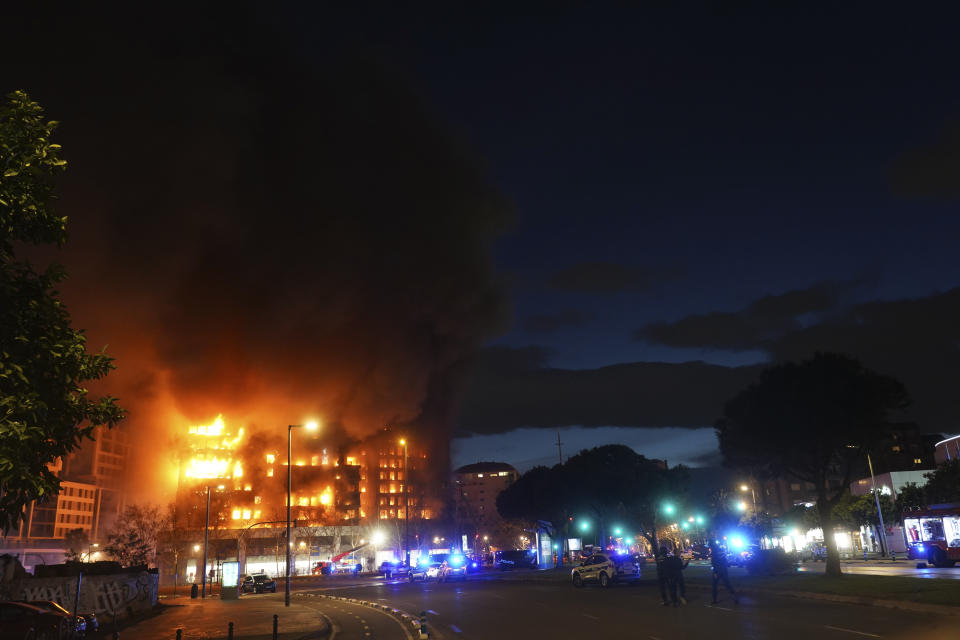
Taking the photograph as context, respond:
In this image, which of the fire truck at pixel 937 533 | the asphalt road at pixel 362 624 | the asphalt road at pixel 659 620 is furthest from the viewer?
the fire truck at pixel 937 533

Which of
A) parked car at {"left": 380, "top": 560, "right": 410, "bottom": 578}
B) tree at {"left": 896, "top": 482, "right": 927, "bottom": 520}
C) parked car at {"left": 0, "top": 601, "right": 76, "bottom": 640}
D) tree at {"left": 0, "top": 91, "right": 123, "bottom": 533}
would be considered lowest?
parked car at {"left": 380, "top": 560, "right": 410, "bottom": 578}

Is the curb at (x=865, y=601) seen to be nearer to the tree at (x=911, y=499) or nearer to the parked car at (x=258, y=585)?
the parked car at (x=258, y=585)

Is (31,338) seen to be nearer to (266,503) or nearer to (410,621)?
(410,621)

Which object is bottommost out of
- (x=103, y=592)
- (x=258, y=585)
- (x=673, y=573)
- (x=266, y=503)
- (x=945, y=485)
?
(x=258, y=585)

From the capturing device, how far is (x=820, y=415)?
3316cm

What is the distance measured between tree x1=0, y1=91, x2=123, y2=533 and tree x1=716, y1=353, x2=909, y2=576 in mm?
31545

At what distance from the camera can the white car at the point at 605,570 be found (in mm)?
37750

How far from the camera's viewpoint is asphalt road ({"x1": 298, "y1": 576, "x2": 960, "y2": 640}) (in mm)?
15258

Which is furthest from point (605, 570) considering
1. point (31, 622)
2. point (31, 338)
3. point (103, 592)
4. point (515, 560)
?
point (515, 560)

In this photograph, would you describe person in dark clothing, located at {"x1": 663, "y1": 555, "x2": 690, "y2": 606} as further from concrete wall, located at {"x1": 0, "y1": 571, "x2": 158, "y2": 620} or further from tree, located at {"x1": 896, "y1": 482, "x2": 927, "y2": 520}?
tree, located at {"x1": 896, "y1": 482, "x2": 927, "y2": 520}

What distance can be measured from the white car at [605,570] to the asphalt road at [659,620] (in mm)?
9077

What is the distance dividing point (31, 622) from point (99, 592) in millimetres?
11897

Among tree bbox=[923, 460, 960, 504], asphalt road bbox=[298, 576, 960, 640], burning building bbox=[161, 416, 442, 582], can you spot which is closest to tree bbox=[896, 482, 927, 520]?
tree bbox=[923, 460, 960, 504]

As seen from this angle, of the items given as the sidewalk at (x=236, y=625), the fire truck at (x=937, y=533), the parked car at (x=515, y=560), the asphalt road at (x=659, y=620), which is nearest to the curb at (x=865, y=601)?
the asphalt road at (x=659, y=620)
